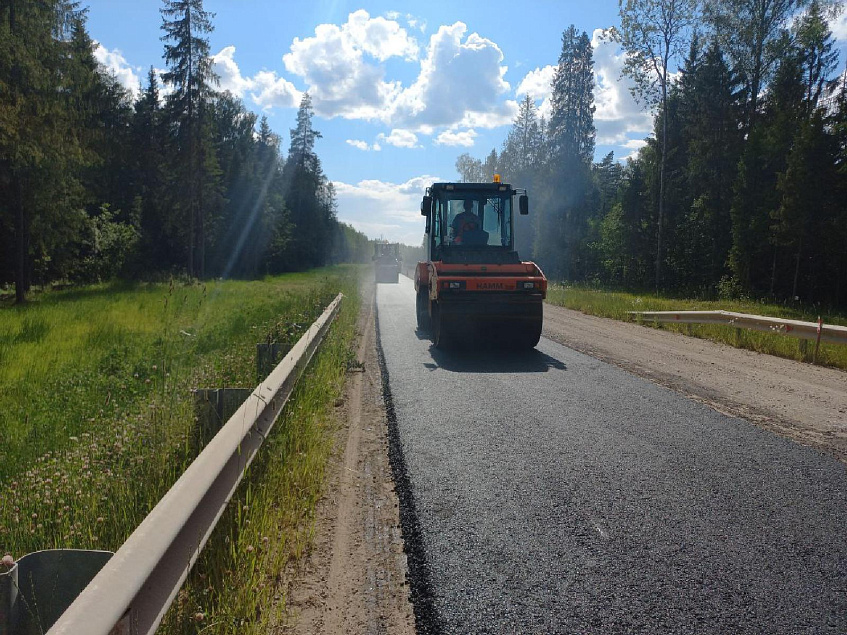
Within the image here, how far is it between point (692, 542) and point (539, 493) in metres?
1.02

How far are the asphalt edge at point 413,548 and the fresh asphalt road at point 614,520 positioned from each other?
10 mm

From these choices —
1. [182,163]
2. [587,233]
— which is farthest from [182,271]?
[587,233]

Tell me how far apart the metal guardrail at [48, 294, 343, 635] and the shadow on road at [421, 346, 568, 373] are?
230 inches

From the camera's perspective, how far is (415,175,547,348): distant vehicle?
1026 cm

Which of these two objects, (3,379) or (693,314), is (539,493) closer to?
(3,379)

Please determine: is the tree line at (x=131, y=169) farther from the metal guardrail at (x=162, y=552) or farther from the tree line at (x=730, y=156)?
the tree line at (x=730, y=156)

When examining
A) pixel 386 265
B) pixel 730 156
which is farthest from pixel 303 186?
pixel 730 156

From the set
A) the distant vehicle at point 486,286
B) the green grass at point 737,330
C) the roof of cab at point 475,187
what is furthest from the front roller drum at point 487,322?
the green grass at point 737,330

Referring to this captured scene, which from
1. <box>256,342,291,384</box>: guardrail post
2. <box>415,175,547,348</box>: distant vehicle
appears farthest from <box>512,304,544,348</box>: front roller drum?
<box>256,342,291,384</box>: guardrail post

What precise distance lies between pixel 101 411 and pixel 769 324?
35.9 ft

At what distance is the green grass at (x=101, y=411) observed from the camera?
3.35 m

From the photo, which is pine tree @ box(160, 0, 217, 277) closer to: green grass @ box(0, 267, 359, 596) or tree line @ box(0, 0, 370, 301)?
tree line @ box(0, 0, 370, 301)

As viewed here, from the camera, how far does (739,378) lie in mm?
8609

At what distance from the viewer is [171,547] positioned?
2.04 meters
